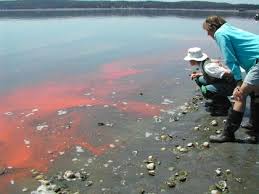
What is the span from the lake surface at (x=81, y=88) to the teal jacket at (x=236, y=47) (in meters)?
2.85

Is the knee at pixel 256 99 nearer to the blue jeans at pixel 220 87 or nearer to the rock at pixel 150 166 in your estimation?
the blue jeans at pixel 220 87

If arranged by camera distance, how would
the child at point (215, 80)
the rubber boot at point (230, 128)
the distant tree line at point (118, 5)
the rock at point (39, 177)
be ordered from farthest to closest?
1. the distant tree line at point (118, 5)
2. the child at point (215, 80)
3. the rubber boot at point (230, 128)
4. the rock at point (39, 177)

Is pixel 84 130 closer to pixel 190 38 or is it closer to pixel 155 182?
pixel 155 182

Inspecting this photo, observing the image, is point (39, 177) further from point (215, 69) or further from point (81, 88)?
point (81, 88)

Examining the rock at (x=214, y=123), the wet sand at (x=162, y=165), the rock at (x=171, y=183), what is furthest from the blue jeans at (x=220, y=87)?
→ the rock at (x=171, y=183)

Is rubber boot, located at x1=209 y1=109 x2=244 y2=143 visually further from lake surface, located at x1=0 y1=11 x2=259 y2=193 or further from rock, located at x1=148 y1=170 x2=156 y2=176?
lake surface, located at x1=0 y1=11 x2=259 y2=193

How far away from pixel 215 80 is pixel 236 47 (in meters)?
2.04

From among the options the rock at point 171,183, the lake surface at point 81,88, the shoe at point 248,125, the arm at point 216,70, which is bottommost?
the lake surface at point 81,88

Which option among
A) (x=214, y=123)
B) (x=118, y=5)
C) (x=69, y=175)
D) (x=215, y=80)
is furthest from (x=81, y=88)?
(x=118, y=5)

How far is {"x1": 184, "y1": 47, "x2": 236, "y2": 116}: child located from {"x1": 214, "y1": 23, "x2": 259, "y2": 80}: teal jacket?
5.31 feet

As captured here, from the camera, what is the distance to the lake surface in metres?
9.24

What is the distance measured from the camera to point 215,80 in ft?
32.1

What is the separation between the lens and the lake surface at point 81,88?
9242 millimetres

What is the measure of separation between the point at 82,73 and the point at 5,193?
967 cm
